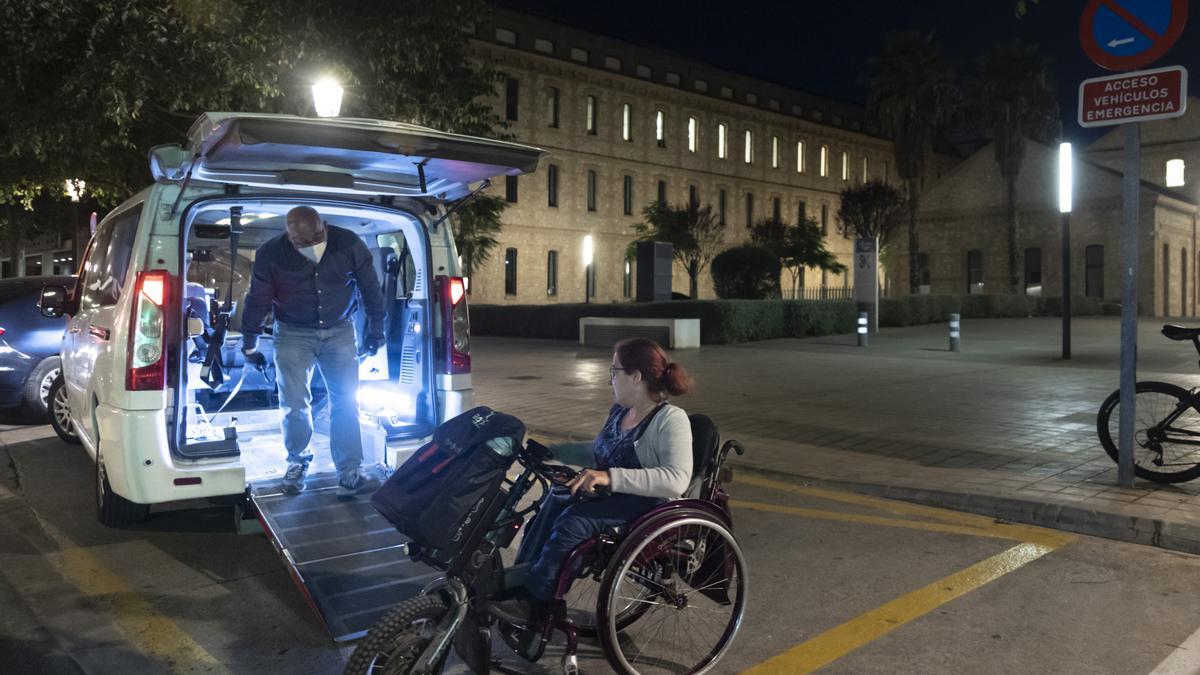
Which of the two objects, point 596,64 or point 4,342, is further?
point 596,64

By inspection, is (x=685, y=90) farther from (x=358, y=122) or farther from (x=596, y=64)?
(x=358, y=122)

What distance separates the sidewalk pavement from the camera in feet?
21.7

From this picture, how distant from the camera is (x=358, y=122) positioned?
16.2 feet

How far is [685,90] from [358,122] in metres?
52.9

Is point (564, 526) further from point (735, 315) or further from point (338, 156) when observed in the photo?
point (735, 315)

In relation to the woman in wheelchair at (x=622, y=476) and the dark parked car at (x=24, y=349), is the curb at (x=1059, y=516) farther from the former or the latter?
the dark parked car at (x=24, y=349)

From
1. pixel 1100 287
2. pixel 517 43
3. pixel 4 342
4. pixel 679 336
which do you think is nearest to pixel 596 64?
pixel 517 43

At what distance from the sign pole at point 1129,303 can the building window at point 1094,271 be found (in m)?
47.0

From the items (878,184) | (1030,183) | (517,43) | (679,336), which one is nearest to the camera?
(679,336)

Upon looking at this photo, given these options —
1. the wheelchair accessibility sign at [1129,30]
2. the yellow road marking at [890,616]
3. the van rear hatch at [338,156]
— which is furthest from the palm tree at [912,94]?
the van rear hatch at [338,156]

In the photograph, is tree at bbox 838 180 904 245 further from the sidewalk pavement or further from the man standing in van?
the man standing in van

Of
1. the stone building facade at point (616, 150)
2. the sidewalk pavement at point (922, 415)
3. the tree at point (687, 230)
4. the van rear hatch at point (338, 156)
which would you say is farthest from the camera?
the stone building facade at point (616, 150)

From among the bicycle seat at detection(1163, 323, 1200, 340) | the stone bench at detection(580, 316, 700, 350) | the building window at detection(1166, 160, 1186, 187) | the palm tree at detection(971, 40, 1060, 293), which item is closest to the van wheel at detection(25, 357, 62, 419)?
the bicycle seat at detection(1163, 323, 1200, 340)

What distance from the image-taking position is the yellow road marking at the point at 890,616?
4008 millimetres
